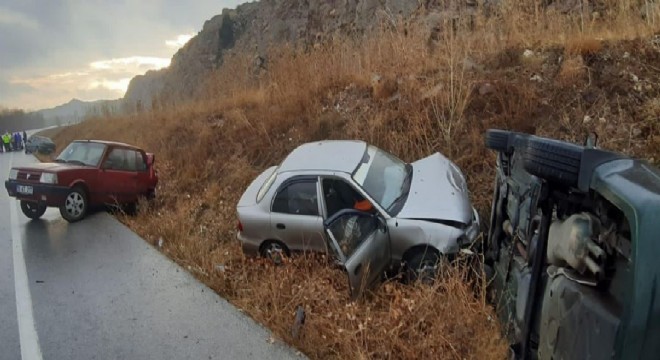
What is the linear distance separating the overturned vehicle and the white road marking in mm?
4008

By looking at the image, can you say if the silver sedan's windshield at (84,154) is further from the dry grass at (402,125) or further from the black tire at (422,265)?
the black tire at (422,265)

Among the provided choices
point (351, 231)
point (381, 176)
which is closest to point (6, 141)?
point (381, 176)

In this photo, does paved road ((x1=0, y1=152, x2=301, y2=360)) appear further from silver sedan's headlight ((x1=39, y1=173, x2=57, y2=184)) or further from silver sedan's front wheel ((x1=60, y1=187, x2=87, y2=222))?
silver sedan's headlight ((x1=39, y1=173, x2=57, y2=184))

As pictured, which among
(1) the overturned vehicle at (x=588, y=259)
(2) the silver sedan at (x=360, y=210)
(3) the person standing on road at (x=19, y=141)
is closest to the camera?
(1) the overturned vehicle at (x=588, y=259)

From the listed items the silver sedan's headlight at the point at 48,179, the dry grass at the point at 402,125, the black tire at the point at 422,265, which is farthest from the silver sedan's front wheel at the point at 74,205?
the black tire at the point at 422,265

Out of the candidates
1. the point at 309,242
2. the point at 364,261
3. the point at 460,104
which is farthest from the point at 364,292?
the point at 460,104

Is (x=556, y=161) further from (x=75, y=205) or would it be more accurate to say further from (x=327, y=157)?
(x=75, y=205)

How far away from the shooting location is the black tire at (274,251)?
561 cm

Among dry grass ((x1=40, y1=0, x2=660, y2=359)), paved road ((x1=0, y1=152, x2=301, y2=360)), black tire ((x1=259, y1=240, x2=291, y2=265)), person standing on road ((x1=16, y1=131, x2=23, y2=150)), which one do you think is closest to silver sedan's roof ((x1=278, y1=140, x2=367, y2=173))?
black tire ((x1=259, y1=240, x2=291, y2=265))

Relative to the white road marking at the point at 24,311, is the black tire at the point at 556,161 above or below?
above

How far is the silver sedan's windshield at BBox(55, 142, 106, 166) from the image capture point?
374 inches

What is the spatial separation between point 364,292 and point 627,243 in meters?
2.76

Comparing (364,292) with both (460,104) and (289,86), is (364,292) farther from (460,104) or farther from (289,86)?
(289,86)

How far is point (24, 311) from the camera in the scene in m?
4.75
